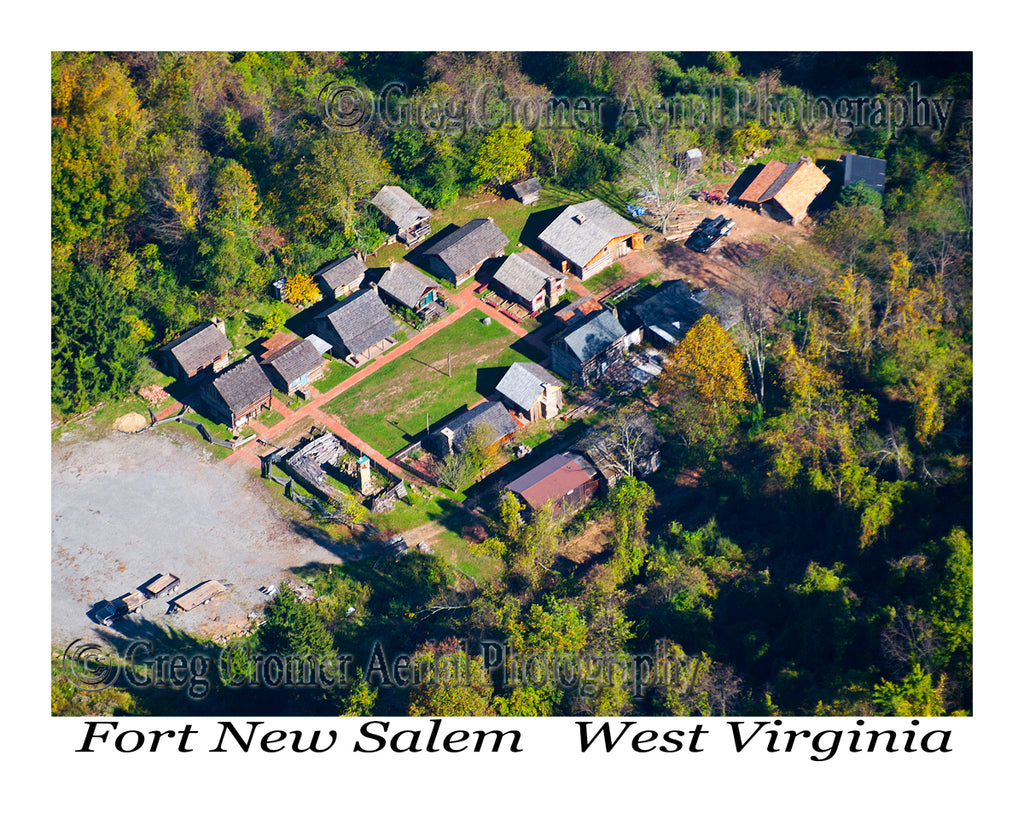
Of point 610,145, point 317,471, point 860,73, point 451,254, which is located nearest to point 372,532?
point 317,471

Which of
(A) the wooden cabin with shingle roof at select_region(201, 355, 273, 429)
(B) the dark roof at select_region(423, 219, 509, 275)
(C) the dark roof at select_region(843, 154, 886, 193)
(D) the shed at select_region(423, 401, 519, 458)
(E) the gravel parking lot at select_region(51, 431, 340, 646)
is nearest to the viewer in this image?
(E) the gravel parking lot at select_region(51, 431, 340, 646)

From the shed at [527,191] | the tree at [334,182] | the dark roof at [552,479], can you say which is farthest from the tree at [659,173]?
the dark roof at [552,479]

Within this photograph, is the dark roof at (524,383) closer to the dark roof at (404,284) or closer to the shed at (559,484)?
the shed at (559,484)

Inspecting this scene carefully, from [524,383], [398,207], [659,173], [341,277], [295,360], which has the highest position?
[659,173]

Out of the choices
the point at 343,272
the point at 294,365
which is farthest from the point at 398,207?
the point at 294,365

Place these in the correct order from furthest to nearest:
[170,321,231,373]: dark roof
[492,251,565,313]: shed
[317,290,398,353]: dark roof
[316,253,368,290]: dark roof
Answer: [316,253,368,290]: dark roof, [492,251,565,313]: shed, [317,290,398,353]: dark roof, [170,321,231,373]: dark roof

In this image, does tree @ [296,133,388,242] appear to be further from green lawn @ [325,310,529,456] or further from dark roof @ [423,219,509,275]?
green lawn @ [325,310,529,456]

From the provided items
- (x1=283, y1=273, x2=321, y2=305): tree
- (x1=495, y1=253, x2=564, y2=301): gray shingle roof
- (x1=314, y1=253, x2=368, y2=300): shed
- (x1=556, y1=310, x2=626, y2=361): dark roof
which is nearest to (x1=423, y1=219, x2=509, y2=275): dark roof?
(x1=495, y1=253, x2=564, y2=301): gray shingle roof

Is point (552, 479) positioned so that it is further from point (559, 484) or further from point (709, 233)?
point (709, 233)

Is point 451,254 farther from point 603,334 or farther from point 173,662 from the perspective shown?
point 173,662
